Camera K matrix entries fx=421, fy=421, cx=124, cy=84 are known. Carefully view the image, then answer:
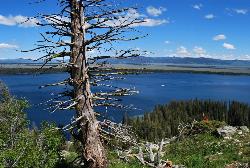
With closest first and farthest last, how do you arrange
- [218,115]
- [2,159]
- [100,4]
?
[100,4] < [2,159] < [218,115]

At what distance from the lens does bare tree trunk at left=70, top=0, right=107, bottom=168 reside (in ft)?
28.5

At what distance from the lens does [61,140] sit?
24875 millimetres

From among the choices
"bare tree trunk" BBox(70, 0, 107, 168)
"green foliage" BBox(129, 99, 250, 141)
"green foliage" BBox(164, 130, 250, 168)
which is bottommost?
"green foliage" BBox(129, 99, 250, 141)

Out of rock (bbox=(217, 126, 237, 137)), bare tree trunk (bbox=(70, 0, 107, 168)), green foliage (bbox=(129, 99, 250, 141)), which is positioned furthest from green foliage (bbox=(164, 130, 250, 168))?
green foliage (bbox=(129, 99, 250, 141))

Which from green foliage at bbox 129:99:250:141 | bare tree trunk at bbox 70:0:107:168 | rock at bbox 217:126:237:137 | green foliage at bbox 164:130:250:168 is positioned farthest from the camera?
green foliage at bbox 129:99:250:141

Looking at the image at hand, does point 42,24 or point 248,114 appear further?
point 248,114

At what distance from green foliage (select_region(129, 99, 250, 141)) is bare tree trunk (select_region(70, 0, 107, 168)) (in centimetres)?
8480

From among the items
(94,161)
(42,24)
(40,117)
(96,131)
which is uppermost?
(42,24)

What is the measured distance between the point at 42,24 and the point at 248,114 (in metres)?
108

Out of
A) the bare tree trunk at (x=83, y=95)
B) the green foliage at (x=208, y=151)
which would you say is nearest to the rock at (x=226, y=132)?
the green foliage at (x=208, y=151)

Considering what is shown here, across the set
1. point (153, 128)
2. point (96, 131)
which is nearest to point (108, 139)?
point (96, 131)

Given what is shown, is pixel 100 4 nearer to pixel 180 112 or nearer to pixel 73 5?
pixel 73 5

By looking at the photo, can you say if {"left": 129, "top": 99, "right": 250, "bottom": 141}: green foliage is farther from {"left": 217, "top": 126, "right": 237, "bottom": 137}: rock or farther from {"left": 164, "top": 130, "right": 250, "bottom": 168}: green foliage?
{"left": 164, "top": 130, "right": 250, "bottom": 168}: green foliage

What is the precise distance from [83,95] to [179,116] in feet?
361
